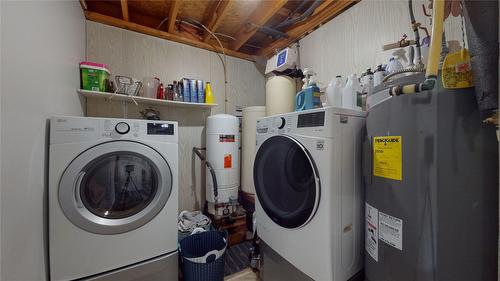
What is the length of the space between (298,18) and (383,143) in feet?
4.82

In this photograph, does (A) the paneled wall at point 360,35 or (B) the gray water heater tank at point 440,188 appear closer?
(B) the gray water heater tank at point 440,188

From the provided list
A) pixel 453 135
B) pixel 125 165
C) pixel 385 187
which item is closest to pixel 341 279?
pixel 385 187

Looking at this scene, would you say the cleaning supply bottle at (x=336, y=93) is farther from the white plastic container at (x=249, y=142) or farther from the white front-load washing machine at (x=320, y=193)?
the white plastic container at (x=249, y=142)

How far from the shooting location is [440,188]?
0.56m

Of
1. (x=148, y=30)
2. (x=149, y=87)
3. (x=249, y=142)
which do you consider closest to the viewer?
(x=149, y=87)

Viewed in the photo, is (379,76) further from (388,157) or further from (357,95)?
(388,157)

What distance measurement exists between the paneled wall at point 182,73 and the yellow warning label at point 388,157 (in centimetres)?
167

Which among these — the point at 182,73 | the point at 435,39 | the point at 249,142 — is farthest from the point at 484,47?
the point at 182,73

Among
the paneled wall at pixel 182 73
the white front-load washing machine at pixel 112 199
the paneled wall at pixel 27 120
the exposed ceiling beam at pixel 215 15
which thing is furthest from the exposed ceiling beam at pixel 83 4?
the white front-load washing machine at pixel 112 199

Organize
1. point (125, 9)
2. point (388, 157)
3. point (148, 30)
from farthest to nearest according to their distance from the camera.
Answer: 1. point (148, 30)
2. point (125, 9)
3. point (388, 157)

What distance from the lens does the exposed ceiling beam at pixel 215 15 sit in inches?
63.0

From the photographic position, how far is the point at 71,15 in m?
1.25

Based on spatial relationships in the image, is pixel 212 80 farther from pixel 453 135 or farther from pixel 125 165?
pixel 453 135

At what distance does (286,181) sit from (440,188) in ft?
2.01
